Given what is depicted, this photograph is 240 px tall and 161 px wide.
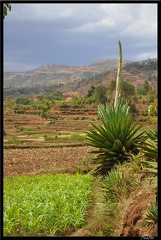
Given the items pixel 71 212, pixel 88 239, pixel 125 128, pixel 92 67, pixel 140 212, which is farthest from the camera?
pixel 92 67

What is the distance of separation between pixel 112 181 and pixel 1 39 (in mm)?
2624

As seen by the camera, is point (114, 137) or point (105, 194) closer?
point (105, 194)

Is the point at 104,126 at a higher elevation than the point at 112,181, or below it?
higher

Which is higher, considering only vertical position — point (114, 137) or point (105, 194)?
point (114, 137)

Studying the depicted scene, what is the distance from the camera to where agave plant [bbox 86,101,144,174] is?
5.93 m

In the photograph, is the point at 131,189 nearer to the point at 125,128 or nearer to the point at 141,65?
the point at 125,128

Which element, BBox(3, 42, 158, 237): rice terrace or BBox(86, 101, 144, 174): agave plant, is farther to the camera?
BBox(86, 101, 144, 174): agave plant

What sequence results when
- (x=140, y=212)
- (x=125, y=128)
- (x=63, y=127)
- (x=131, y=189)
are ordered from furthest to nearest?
(x=63, y=127) < (x=125, y=128) < (x=131, y=189) < (x=140, y=212)

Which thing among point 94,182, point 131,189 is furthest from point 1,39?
point 94,182

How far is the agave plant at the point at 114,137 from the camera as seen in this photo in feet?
19.5

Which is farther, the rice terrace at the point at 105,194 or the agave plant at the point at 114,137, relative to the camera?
the agave plant at the point at 114,137

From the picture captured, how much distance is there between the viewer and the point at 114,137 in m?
5.98

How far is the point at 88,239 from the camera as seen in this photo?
252 centimetres

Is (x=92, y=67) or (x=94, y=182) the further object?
(x=92, y=67)
